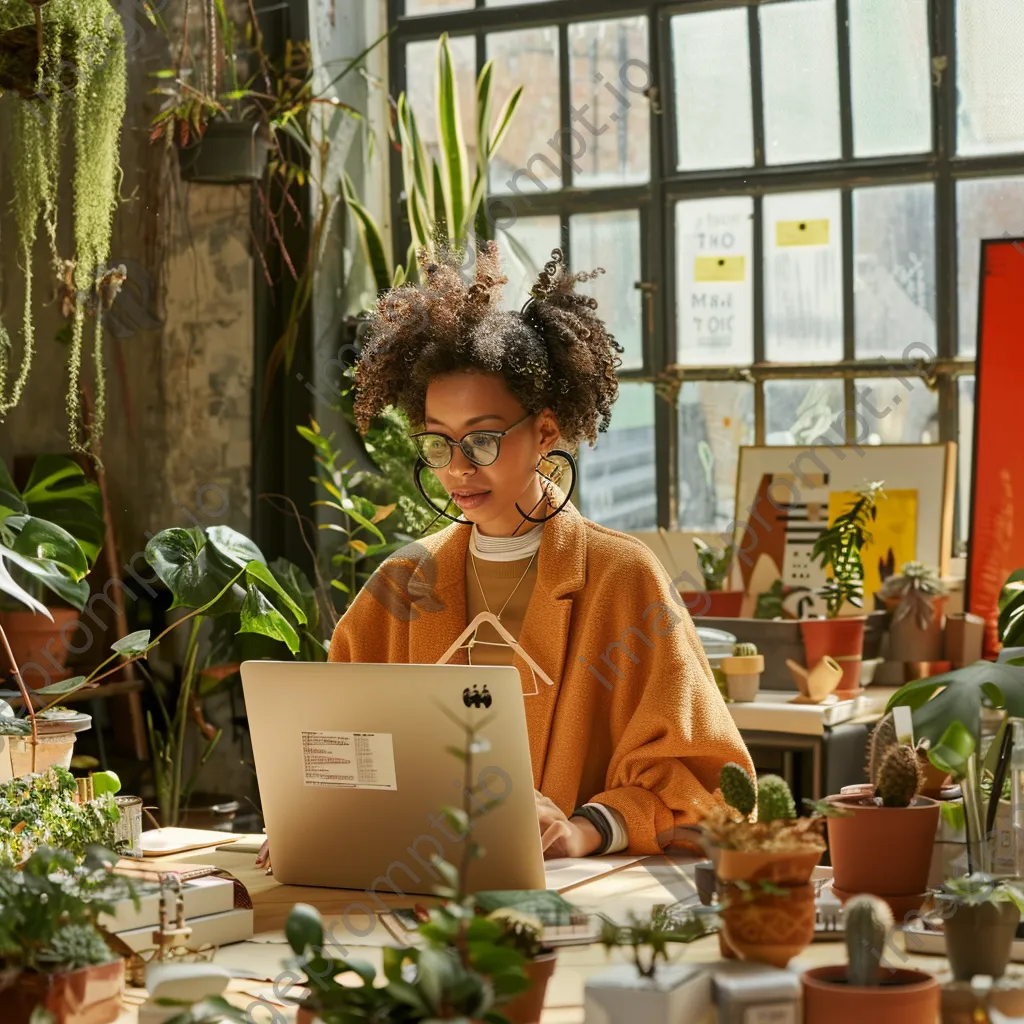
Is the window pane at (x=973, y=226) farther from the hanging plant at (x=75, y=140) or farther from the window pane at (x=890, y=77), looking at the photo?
the hanging plant at (x=75, y=140)

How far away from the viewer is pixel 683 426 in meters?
4.82

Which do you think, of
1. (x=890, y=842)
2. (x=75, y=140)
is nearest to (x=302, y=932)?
(x=890, y=842)

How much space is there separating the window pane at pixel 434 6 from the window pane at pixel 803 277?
4.07 ft

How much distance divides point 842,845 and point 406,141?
3.26 m

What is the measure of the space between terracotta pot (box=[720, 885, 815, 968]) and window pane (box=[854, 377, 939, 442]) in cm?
322

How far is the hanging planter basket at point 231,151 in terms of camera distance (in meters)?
4.47

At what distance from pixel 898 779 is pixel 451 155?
10.3 ft

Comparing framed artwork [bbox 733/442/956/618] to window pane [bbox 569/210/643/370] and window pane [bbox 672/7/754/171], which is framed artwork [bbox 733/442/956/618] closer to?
window pane [bbox 569/210/643/370]

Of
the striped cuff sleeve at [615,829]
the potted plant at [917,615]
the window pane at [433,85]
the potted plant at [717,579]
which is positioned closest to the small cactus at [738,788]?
the striped cuff sleeve at [615,829]

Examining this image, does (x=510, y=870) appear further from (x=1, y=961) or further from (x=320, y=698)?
(x=1, y=961)

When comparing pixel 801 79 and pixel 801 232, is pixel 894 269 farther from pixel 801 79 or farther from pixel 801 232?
pixel 801 79

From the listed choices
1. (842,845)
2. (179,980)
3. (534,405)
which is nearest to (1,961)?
Result: (179,980)

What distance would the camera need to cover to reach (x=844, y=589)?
13.5ft

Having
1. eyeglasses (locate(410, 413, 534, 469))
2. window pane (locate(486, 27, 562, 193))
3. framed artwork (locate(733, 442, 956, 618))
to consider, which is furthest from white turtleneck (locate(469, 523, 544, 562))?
window pane (locate(486, 27, 562, 193))
